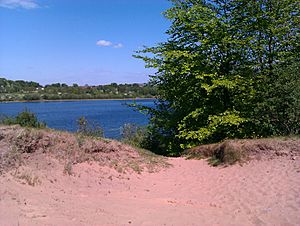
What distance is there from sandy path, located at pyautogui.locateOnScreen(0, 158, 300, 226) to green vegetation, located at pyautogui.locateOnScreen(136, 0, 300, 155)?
3.98 meters

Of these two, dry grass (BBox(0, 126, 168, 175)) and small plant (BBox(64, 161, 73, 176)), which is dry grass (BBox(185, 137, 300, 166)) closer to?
dry grass (BBox(0, 126, 168, 175))

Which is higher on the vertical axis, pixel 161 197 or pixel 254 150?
pixel 254 150

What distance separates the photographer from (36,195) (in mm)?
8164

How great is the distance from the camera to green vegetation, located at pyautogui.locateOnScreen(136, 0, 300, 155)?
51.8 ft

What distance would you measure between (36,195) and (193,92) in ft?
33.8

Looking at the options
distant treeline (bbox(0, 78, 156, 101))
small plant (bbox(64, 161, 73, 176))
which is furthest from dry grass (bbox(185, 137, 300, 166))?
distant treeline (bbox(0, 78, 156, 101))

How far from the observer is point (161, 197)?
379 inches

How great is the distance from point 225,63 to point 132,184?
27.6ft

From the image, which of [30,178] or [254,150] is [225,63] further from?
[30,178]

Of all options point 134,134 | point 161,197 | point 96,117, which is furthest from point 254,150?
point 96,117

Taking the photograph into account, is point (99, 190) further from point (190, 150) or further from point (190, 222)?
point (190, 150)

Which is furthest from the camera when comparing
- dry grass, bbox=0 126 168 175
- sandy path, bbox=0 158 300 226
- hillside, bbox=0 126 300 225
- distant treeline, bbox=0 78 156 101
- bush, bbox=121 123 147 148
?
distant treeline, bbox=0 78 156 101

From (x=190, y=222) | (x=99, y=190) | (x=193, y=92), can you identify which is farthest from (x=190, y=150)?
(x=190, y=222)

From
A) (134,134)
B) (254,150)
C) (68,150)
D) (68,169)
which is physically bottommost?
(134,134)
